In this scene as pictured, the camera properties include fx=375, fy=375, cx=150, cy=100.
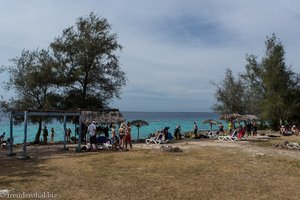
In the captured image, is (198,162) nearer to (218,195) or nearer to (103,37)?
(218,195)

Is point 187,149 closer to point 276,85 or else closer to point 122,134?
point 122,134

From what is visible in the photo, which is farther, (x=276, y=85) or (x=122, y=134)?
(x=276, y=85)

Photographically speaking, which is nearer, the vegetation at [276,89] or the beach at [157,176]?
the beach at [157,176]

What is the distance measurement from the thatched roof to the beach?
19.8 feet

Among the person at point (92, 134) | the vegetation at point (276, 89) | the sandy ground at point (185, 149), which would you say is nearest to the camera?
the sandy ground at point (185, 149)

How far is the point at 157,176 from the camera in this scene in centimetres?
1327

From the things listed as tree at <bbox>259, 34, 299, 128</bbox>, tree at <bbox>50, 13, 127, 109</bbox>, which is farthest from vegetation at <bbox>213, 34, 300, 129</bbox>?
tree at <bbox>50, 13, 127, 109</bbox>

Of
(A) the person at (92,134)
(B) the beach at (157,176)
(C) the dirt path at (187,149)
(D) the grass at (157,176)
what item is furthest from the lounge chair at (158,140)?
(D) the grass at (157,176)

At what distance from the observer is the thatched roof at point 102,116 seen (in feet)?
80.9

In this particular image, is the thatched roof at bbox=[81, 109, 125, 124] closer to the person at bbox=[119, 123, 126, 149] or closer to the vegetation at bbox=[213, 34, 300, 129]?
the person at bbox=[119, 123, 126, 149]

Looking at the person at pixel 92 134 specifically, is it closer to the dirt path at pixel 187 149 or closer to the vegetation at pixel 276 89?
the dirt path at pixel 187 149

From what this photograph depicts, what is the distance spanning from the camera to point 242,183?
12.2 metres

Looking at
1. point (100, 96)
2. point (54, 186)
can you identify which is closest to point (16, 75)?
point (100, 96)

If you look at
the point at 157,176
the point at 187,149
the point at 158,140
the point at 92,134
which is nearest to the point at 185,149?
the point at 187,149
